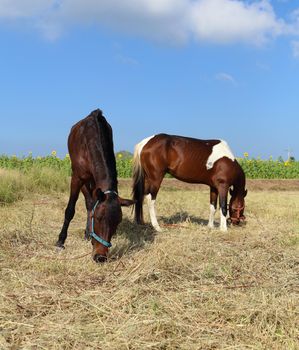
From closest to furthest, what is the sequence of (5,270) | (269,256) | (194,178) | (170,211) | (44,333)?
1. (44,333)
2. (5,270)
3. (269,256)
4. (194,178)
5. (170,211)

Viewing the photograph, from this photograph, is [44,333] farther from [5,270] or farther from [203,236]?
[203,236]

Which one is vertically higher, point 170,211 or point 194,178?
point 194,178

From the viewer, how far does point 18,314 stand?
9.96 ft

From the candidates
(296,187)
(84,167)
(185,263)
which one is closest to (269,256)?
(185,263)

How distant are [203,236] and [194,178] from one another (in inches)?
77.0

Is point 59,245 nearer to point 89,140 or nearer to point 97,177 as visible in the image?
point 97,177

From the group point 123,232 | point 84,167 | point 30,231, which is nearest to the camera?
point 84,167

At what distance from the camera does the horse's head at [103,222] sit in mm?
4074

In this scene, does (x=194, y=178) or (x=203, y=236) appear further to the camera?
(x=194, y=178)

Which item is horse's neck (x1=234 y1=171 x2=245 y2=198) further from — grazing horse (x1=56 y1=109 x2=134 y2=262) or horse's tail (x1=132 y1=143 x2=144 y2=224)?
grazing horse (x1=56 y1=109 x2=134 y2=262)

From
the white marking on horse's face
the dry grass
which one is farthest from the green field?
the dry grass

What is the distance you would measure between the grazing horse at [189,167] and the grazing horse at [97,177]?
193 cm

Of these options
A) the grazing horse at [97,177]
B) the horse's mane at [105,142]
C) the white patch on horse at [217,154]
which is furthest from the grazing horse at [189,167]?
the horse's mane at [105,142]

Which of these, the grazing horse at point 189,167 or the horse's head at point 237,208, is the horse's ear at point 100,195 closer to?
the grazing horse at point 189,167
